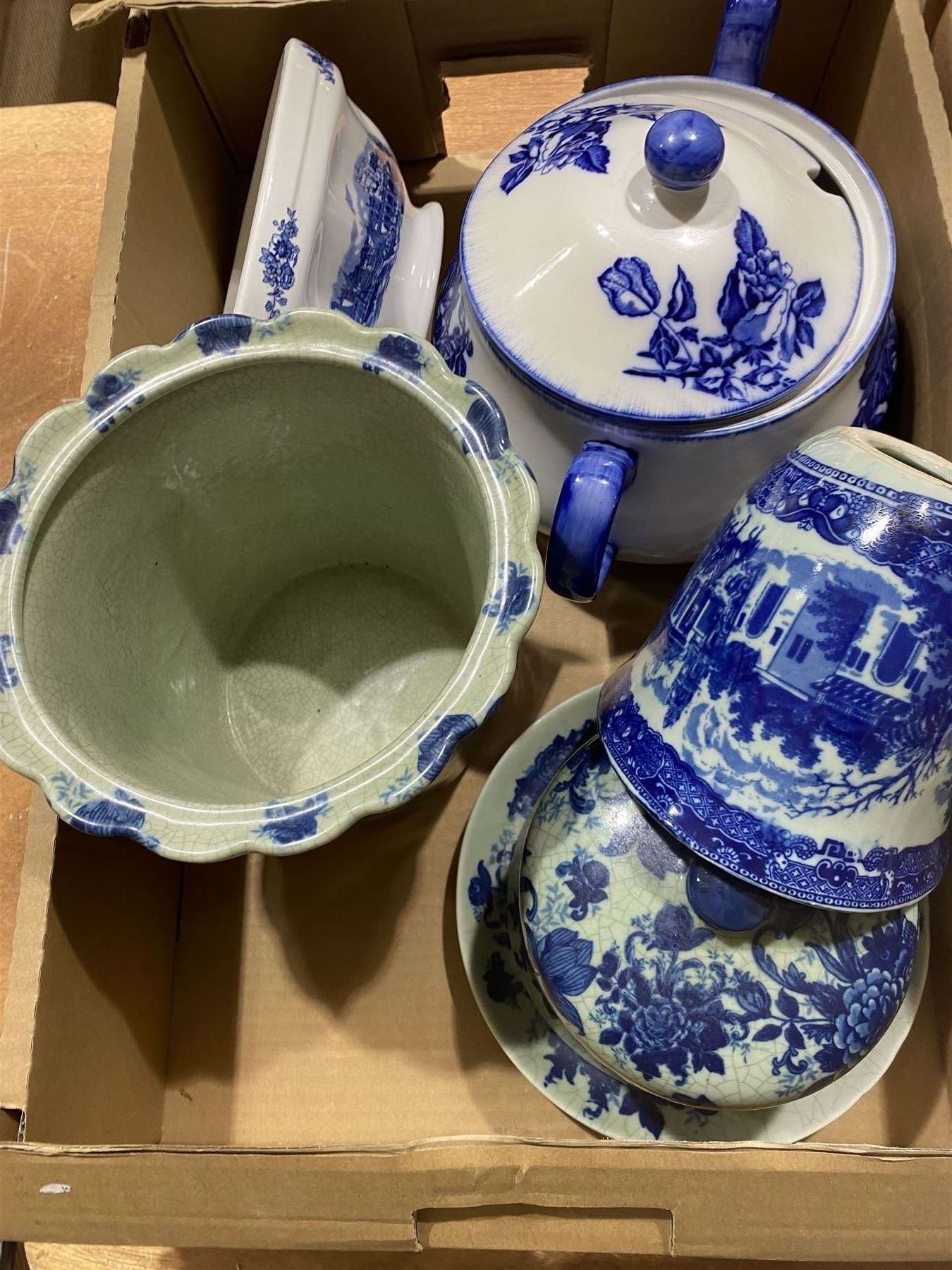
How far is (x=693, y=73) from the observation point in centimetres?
64

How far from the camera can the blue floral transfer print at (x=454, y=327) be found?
496 millimetres

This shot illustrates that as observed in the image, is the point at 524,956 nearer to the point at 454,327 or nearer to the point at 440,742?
the point at 440,742

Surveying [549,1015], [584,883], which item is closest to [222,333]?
[584,883]

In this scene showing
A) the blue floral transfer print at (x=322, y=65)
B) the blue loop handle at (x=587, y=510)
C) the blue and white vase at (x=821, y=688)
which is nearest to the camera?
the blue and white vase at (x=821, y=688)

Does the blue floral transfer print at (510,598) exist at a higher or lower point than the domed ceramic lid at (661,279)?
lower

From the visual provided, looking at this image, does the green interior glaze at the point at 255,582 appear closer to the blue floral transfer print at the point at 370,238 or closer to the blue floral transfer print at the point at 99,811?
the blue floral transfer print at the point at 99,811

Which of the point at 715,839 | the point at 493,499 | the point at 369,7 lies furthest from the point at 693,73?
the point at 715,839

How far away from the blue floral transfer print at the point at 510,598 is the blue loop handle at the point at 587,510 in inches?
2.9

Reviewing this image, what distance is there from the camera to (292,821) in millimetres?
350

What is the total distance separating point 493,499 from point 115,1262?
21.6 inches

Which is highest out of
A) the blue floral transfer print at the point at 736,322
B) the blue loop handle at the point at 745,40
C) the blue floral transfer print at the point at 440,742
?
the blue loop handle at the point at 745,40

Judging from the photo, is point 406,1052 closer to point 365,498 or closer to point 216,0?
point 365,498

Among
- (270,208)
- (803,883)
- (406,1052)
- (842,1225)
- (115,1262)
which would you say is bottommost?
(115,1262)

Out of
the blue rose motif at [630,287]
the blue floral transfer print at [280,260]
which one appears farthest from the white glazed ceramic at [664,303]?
the blue floral transfer print at [280,260]
